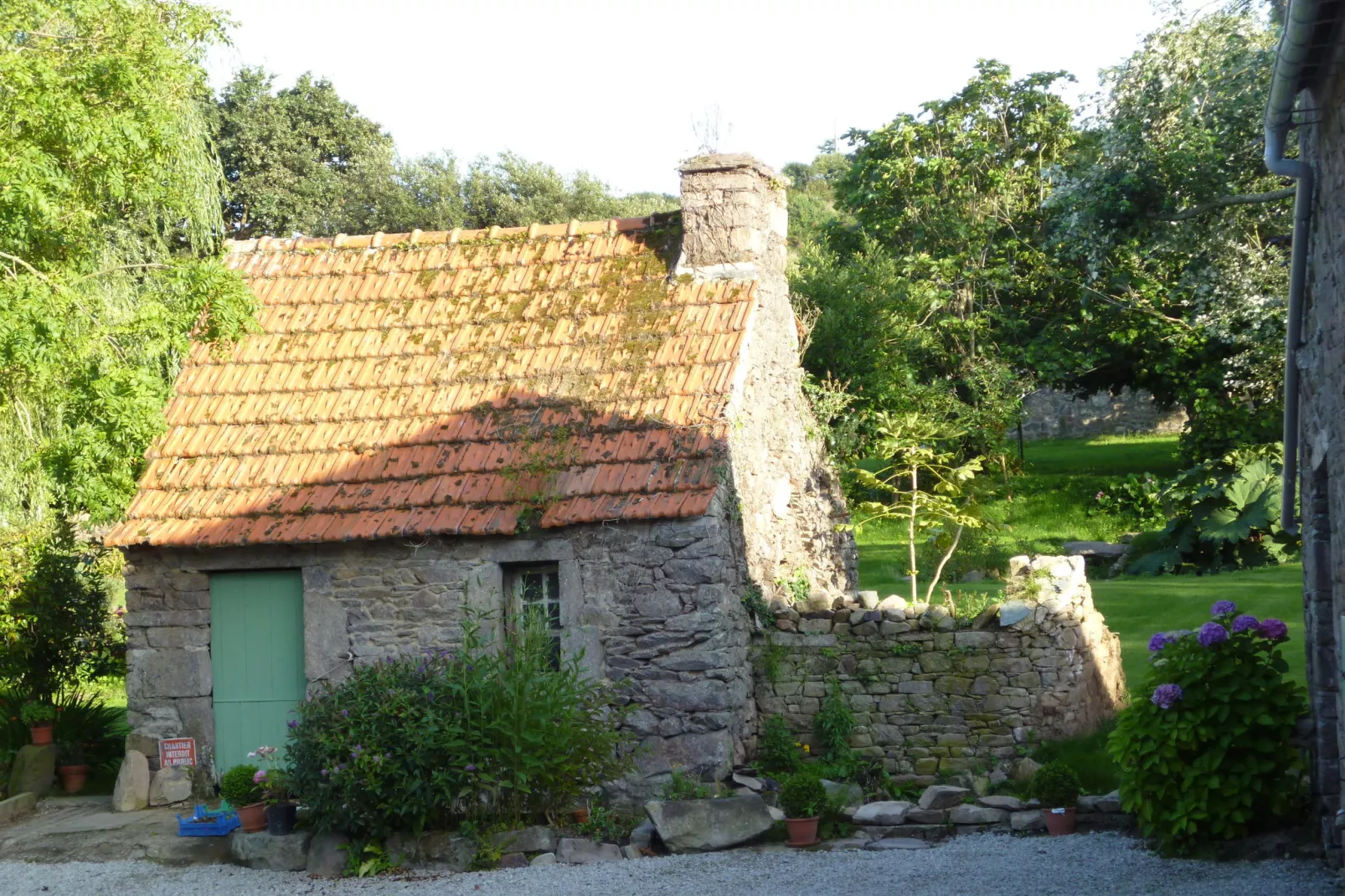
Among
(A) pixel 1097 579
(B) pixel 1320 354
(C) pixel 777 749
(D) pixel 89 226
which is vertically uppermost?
(D) pixel 89 226

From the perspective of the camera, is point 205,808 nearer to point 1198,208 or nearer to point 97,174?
point 97,174

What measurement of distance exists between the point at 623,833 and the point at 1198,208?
11653 mm

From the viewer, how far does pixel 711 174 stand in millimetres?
11289

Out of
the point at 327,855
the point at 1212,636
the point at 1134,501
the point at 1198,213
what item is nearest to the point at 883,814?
the point at 1212,636

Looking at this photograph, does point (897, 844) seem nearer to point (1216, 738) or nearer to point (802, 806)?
point (802, 806)

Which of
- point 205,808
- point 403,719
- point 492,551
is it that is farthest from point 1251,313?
point 205,808

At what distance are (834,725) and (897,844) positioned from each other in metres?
1.45

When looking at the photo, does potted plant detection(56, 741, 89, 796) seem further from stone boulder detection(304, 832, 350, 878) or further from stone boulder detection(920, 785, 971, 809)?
stone boulder detection(920, 785, 971, 809)

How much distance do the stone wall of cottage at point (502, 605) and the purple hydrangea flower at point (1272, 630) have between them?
12.0 ft

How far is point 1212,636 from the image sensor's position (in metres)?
7.73

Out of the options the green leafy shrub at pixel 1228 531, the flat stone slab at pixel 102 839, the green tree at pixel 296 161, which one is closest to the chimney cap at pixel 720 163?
the flat stone slab at pixel 102 839

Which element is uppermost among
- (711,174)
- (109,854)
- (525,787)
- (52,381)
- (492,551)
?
(711,174)

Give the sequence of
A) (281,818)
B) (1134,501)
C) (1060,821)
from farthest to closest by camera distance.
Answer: (1134,501), (281,818), (1060,821)

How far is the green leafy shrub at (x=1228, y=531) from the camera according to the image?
16938mm
